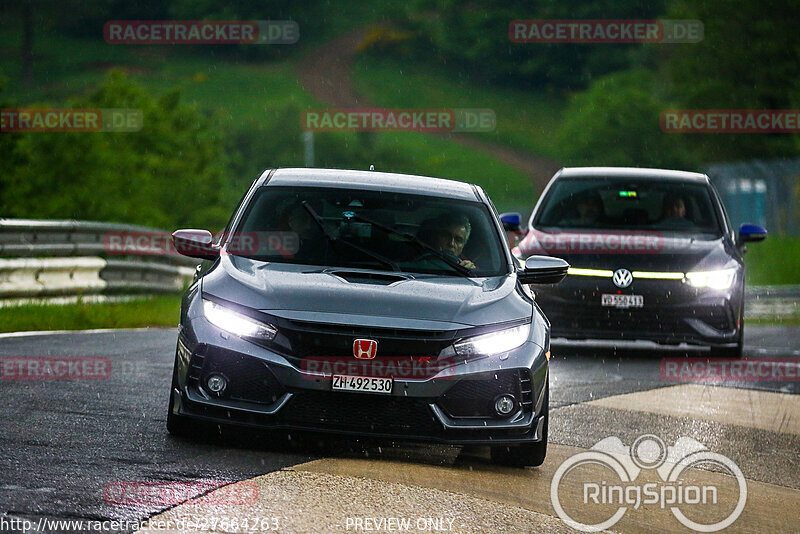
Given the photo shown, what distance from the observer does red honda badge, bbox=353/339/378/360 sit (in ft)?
23.3

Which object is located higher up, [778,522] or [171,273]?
[778,522]

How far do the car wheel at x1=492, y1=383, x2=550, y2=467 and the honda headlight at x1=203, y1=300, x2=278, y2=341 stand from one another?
1.39 meters

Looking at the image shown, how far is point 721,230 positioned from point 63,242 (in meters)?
7.38

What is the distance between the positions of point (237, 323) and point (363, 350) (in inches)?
25.6

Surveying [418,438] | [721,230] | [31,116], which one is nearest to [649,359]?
[721,230]

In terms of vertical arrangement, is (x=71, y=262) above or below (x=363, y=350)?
below

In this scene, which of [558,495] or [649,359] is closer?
[558,495]

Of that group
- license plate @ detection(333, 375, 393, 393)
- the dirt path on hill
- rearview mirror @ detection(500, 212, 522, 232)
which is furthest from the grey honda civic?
the dirt path on hill

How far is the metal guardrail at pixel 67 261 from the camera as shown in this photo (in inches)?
620

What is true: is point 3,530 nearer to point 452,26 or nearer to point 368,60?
point 452,26

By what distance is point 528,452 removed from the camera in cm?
760

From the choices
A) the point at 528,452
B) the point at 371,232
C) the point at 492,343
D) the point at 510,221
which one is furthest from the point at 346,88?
the point at 492,343

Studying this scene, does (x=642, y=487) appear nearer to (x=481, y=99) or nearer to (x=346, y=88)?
(x=481, y=99)

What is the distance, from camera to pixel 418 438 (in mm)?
7230
